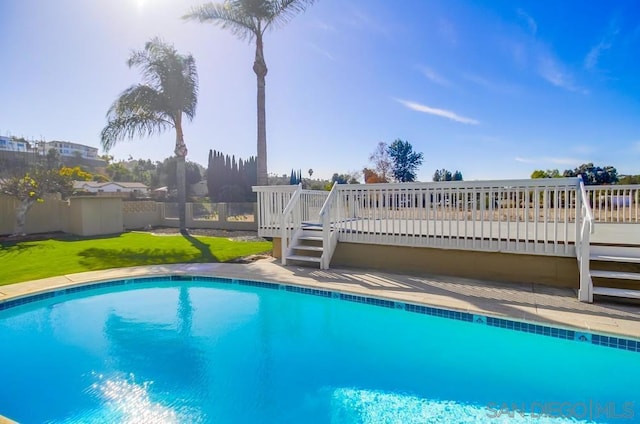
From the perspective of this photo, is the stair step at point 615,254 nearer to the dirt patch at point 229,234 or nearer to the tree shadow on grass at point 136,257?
the tree shadow on grass at point 136,257

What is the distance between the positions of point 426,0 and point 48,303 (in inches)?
461

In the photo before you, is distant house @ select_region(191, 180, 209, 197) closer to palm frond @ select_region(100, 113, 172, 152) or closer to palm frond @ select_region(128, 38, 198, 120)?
palm frond @ select_region(100, 113, 172, 152)

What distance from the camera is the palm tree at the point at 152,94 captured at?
14.3 m

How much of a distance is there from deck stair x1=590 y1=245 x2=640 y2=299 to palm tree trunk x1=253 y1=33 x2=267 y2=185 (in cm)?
975

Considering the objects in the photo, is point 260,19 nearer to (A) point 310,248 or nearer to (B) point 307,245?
(B) point 307,245

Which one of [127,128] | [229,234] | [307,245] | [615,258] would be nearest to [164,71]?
[127,128]

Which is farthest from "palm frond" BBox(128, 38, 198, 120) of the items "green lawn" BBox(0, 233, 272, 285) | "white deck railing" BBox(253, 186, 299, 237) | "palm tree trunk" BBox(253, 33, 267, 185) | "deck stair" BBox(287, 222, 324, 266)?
"deck stair" BBox(287, 222, 324, 266)

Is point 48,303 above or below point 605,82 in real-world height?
below

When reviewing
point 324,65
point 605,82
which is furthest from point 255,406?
point 605,82

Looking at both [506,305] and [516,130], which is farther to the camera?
[516,130]

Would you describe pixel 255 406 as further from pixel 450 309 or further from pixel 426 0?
pixel 426 0

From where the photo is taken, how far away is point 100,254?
8844 mm

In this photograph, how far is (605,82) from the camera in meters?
13.0

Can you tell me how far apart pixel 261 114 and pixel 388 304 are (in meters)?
9.39
